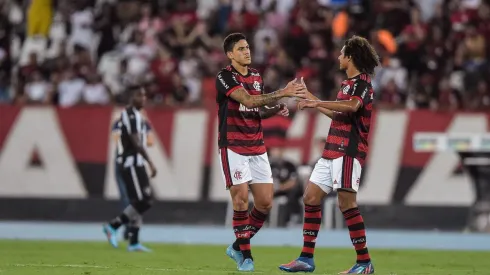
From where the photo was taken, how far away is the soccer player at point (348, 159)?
1155cm

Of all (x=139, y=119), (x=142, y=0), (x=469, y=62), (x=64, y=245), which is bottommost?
(x=64, y=245)

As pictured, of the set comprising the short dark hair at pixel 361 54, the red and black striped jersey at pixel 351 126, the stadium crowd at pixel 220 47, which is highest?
the stadium crowd at pixel 220 47

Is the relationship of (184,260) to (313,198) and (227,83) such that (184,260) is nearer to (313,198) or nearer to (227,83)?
(313,198)

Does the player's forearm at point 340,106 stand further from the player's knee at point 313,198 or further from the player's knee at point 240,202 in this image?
the player's knee at point 240,202

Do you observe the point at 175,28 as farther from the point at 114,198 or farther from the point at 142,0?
the point at 114,198

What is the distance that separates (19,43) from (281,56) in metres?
6.24

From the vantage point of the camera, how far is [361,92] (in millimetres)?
11492

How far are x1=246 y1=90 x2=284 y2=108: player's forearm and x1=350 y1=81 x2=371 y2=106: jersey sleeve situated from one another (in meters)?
0.72

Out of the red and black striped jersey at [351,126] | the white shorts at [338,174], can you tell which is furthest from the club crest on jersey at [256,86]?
the white shorts at [338,174]

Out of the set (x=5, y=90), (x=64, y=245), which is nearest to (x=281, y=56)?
(x=5, y=90)

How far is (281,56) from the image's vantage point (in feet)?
74.0

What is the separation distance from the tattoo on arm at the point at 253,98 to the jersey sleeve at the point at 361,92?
0.73 meters

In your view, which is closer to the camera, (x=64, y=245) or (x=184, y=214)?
(x=64, y=245)

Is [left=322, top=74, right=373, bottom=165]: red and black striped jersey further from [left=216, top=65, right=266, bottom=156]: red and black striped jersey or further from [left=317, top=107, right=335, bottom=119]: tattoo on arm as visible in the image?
[left=216, top=65, right=266, bottom=156]: red and black striped jersey
